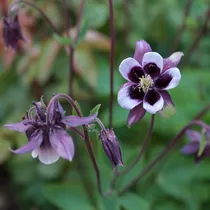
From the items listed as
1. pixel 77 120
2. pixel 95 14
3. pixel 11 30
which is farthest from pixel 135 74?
Result: pixel 95 14

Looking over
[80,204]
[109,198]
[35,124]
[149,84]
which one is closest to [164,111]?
[149,84]

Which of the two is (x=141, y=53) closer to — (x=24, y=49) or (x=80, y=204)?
(x=80, y=204)

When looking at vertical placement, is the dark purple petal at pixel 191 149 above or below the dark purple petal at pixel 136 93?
below

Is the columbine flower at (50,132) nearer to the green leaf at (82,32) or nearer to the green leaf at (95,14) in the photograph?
the green leaf at (82,32)

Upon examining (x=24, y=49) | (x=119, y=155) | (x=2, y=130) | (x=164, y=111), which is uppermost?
(x=164, y=111)

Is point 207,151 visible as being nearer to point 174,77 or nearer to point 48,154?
point 174,77

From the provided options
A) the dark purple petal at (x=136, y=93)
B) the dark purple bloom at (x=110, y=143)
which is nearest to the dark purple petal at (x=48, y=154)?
the dark purple bloom at (x=110, y=143)
